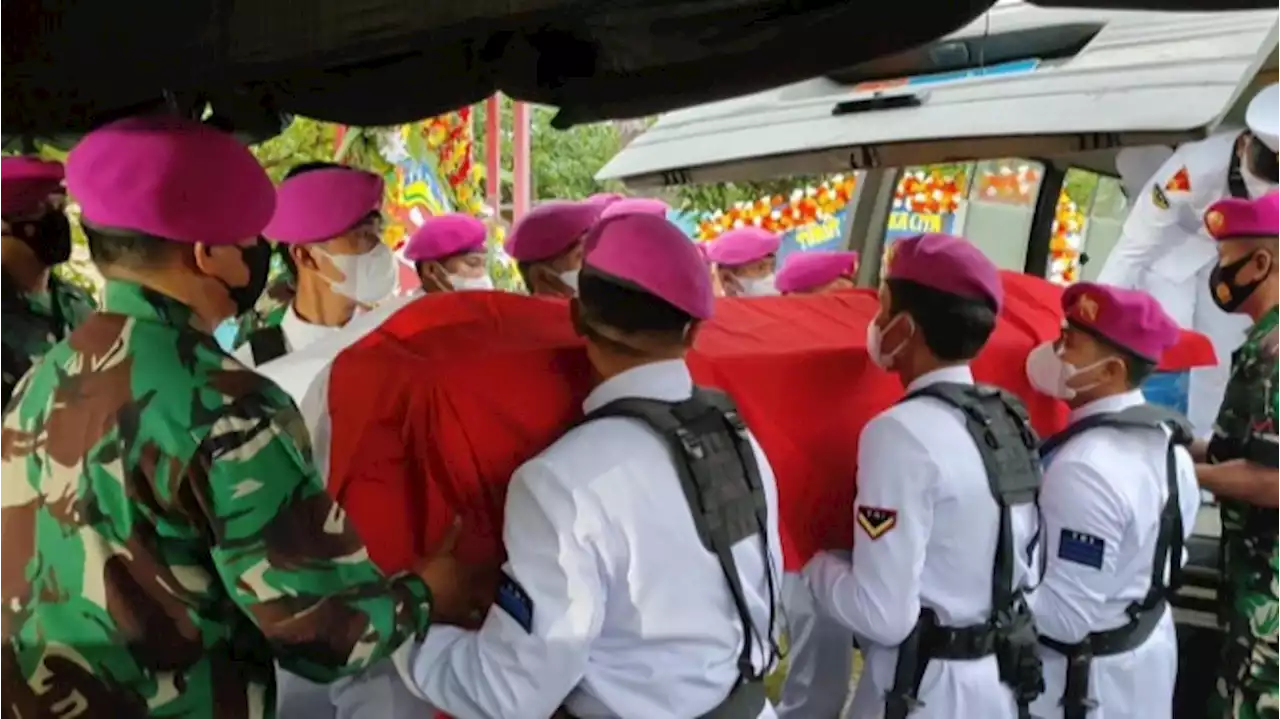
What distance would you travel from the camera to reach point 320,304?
2799 mm

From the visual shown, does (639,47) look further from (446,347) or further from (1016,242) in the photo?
(1016,242)

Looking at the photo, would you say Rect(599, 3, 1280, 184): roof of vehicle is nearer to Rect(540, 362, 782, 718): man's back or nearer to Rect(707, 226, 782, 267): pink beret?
Rect(540, 362, 782, 718): man's back

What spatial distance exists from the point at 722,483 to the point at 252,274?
0.70 m

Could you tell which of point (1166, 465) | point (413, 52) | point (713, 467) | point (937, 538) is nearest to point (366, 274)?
point (413, 52)

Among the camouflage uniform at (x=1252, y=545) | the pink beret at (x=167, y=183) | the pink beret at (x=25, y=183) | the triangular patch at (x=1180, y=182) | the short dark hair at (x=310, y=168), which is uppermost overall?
the pink beret at (x=167, y=183)

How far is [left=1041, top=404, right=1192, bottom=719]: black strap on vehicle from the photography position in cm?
265

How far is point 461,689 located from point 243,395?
0.53m

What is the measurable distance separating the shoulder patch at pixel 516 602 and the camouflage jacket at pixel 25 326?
1262 millimetres

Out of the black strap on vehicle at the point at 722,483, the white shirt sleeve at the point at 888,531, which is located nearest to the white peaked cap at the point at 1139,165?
the white shirt sleeve at the point at 888,531

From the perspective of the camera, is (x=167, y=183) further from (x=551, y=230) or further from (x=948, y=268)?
(x=551, y=230)

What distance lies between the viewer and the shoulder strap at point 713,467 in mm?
1777

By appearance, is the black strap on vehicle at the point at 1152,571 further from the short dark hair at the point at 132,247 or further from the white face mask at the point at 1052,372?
the short dark hair at the point at 132,247

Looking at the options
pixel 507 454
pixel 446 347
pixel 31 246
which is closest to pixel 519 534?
pixel 507 454

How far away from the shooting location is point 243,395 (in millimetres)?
1453
